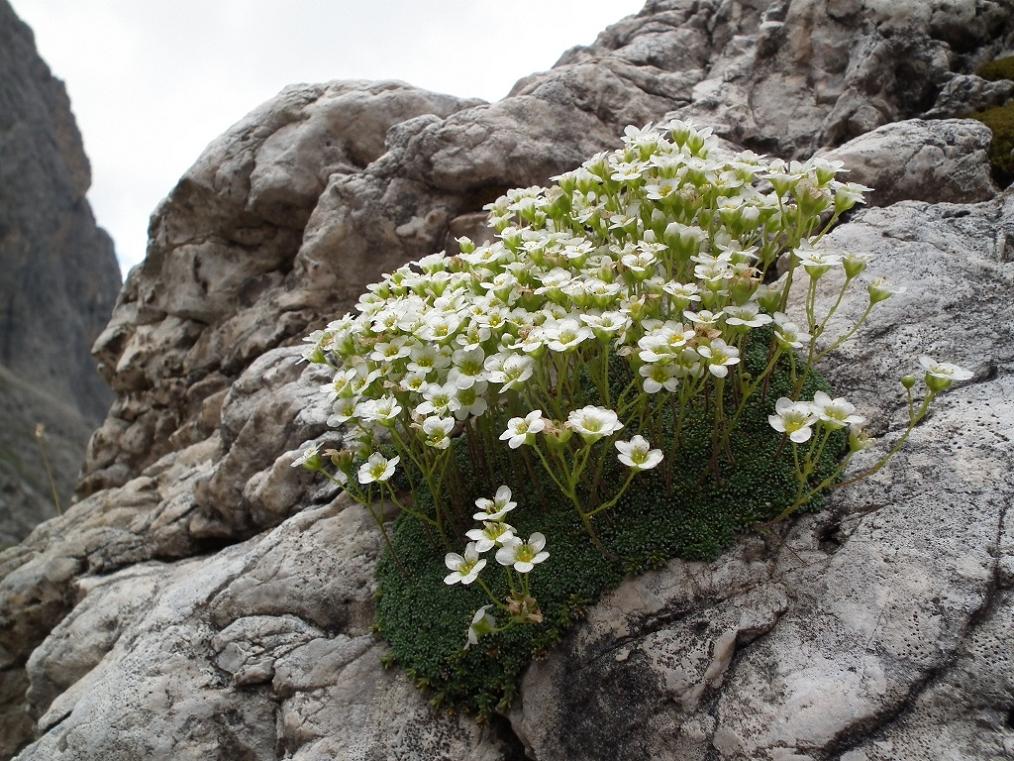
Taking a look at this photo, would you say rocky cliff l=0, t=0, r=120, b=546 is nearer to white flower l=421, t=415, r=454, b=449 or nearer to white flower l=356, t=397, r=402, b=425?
white flower l=356, t=397, r=402, b=425

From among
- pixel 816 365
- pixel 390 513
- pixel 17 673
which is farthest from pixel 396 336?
pixel 17 673

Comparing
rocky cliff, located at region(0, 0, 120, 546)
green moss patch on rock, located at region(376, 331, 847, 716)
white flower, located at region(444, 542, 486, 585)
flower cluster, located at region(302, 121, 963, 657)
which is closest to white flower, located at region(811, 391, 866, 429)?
flower cluster, located at region(302, 121, 963, 657)

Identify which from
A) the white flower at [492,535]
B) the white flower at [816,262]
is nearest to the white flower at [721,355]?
the white flower at [816,262]

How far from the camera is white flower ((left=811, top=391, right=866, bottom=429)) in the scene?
2.49 meters

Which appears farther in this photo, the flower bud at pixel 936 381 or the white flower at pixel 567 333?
the white flower at pixel 567 333

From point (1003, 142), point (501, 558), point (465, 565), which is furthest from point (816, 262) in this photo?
point (1003, 142)

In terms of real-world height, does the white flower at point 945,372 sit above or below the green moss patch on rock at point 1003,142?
below

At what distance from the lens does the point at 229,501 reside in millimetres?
4668

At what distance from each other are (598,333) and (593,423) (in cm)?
34

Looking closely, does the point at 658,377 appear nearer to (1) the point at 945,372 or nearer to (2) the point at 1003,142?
(1) the point at 945,372

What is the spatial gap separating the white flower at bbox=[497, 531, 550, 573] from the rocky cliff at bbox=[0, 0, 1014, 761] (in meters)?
0.50

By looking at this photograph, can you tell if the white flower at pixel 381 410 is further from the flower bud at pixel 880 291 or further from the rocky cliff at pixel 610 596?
the flower bud at pixel 880 291

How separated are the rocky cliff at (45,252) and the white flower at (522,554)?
35090mm

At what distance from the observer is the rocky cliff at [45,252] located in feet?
130
